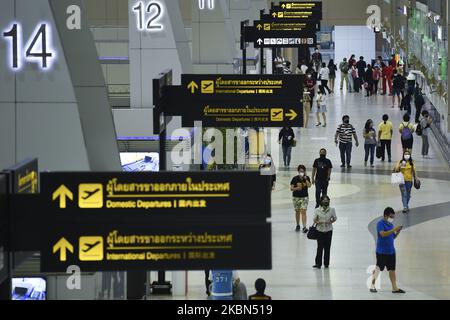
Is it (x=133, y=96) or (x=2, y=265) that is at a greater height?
(x=133, y=96)

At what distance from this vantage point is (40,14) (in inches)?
549

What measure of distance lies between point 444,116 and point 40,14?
2627 cm

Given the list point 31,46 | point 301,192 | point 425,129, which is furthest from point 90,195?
point 425,129

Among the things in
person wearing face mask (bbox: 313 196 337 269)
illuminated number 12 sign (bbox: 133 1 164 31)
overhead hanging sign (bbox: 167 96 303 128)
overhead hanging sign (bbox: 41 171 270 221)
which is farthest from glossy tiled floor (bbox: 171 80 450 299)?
overhead hanging sign (bbox: 41 171 270 221)

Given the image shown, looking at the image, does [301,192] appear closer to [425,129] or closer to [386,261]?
[386,261]

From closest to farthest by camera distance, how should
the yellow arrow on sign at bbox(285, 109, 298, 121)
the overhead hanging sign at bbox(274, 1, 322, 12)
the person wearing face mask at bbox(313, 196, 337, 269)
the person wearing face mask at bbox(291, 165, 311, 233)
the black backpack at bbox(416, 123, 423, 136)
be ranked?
the yellow arrow on sign at bbox(285, 109, 298, 121), the person wearing face mask at bbox(313, 196, 337, 269), the person wearing face mask at bbox(291, 165, 311, 233), the black backpack at bbox(416, 123, 423, 136), the overhead hanging sign at bbox(274, 1, 322, 12)

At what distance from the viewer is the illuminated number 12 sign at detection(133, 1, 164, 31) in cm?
2517

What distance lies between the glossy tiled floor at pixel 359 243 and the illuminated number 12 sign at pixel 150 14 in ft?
15.2

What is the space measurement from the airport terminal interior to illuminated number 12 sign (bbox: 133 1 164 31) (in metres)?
0.03

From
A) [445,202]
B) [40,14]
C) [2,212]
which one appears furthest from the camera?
[445,202]

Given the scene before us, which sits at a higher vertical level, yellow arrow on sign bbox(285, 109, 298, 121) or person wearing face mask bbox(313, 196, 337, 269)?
yellow arrow on sign bbox(285, 109, 298, 121)

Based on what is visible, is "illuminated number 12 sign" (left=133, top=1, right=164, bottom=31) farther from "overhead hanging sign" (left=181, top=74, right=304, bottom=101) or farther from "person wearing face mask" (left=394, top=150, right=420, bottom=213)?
"overhead hanging sign" (left=181, top=74, right=304, bottom=101)
